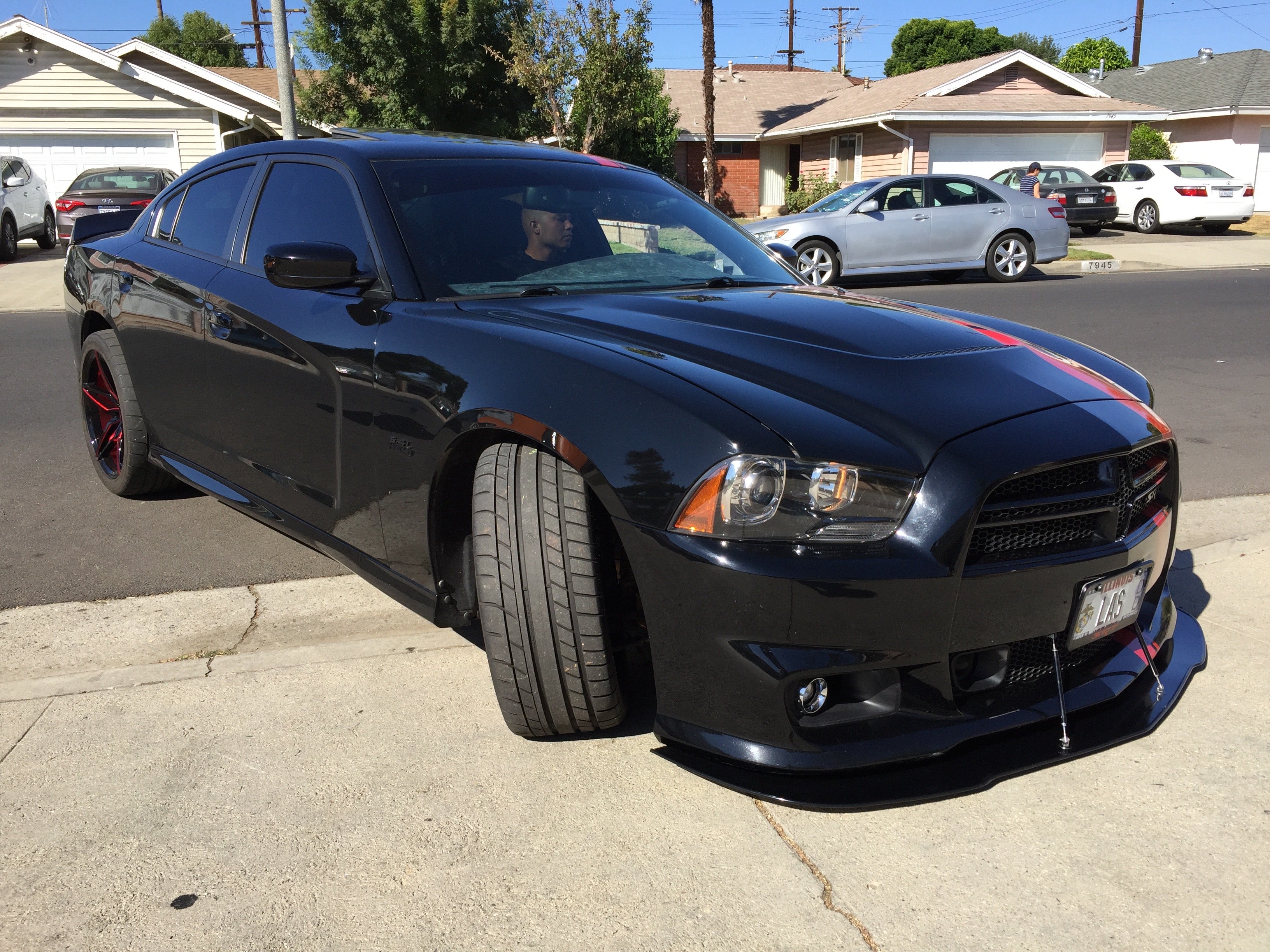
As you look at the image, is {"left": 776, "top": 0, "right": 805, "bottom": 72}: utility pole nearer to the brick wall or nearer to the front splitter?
the brick wall

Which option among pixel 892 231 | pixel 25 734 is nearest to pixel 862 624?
pixel 25 734

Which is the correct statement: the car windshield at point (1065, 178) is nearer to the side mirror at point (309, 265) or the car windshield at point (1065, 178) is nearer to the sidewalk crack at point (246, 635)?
the sidewalk crack at point (246, 635)

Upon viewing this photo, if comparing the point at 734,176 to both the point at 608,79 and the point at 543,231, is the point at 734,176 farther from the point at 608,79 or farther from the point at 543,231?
the point at 543,231

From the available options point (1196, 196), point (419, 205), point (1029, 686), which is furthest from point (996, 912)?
point (1196, 196)

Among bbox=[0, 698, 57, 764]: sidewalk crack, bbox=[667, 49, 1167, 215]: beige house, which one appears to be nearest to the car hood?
bbox=[0, 698, 57, 764]: sidewalk crack

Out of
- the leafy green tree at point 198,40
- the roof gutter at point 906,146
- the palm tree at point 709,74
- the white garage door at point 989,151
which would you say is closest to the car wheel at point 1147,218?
the white garage door at point 989,151

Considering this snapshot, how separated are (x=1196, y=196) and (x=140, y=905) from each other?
26933 mm

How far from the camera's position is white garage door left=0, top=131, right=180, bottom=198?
2559 centimetres

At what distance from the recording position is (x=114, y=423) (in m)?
5.17

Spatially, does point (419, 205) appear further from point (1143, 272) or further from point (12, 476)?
point (1143, 272)

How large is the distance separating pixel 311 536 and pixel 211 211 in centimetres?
155

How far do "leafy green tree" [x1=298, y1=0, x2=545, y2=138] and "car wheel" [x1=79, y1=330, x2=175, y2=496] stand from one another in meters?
22.8

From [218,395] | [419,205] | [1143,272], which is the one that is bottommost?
[1143,272]

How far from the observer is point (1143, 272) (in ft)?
59.3
